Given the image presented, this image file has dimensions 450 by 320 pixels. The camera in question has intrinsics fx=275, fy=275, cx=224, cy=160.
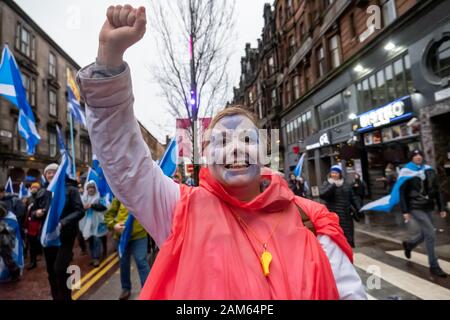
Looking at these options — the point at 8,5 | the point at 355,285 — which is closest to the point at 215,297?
the point at 355,285

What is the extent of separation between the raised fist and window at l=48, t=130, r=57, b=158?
26.9 metres

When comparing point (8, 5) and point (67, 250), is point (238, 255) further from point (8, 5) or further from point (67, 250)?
point (8, 5)

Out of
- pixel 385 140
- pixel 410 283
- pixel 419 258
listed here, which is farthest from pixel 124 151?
pixel 385 140

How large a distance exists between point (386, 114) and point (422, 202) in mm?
8085

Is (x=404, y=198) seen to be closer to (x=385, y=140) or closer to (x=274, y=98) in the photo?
(x=385, y=140)

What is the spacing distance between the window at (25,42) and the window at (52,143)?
20.3 feet

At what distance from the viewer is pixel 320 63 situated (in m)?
18.2

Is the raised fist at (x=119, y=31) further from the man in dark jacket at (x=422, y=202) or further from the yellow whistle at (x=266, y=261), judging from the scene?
the man in dark jacket at (x=422, y=202)

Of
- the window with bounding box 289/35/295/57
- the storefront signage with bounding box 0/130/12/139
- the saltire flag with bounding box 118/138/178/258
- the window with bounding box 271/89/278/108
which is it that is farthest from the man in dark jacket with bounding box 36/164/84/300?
the window with bounding box 271/89/278/108

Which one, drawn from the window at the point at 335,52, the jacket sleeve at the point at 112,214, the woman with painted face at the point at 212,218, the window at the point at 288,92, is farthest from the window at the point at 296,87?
the woman with painted face at the point at 212,218

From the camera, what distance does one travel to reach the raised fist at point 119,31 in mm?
970

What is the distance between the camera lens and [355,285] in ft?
3.89

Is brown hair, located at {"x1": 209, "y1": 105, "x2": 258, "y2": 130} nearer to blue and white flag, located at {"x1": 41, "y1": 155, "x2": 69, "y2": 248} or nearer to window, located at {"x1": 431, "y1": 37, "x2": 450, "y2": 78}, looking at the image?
blue and white flag, located at {"x1": 41, "y1": 155, "x2": 69, "y2": 248}

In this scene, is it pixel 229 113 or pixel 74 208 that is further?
pixel 74 208
